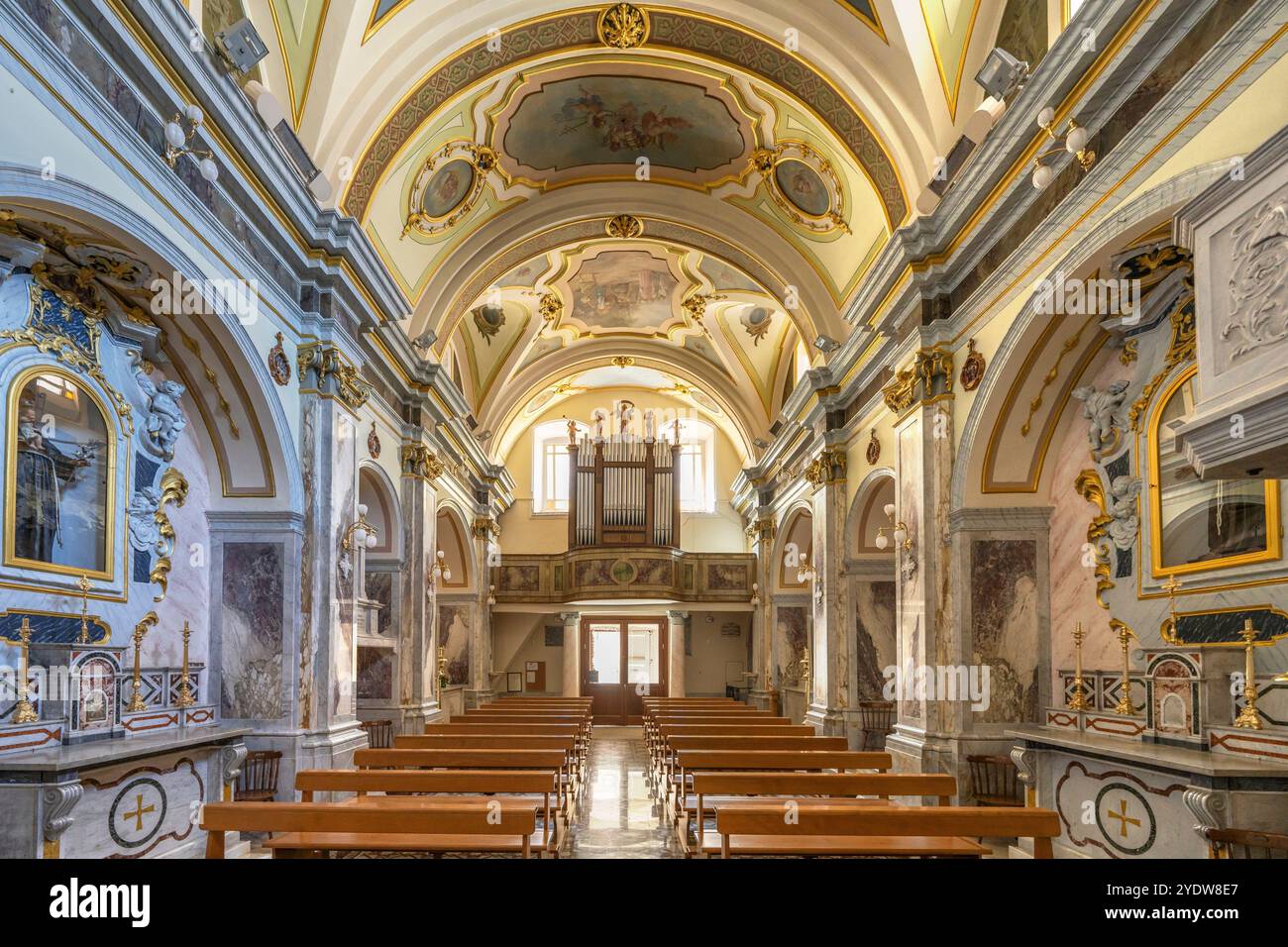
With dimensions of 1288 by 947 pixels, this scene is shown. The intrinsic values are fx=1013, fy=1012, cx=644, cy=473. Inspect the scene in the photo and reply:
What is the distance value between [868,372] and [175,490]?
805 cm

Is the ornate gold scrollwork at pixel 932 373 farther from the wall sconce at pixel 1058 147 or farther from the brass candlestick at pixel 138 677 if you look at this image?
the brass candlestick at pixel 138 677

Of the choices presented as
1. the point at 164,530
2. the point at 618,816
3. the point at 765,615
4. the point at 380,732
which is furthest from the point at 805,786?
the point at 765,615

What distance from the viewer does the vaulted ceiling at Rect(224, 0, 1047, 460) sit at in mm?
9602

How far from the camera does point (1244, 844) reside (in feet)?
17.4

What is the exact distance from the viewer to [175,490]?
8.57m

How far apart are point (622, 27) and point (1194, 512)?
7.77 meters

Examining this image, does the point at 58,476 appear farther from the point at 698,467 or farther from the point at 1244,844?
the point at 698,467

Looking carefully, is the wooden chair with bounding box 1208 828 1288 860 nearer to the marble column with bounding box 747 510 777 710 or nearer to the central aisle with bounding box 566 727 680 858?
the central aisle with bounding box 566 727 680 858

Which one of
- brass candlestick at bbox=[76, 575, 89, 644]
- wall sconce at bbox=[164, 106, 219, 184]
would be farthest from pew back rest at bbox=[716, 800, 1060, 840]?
wall sconce at bbox=[164, 106, 219, 184]

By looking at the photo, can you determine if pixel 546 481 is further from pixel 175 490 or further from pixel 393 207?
pixel 175 490

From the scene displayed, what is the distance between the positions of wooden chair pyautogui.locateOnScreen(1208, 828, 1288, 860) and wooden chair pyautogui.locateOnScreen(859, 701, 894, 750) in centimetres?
790

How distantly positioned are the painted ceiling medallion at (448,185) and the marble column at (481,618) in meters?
8.30
